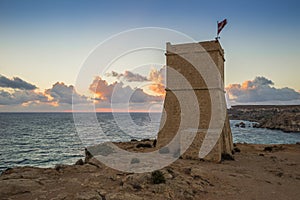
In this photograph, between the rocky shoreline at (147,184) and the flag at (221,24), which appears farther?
the flag at (221,24)

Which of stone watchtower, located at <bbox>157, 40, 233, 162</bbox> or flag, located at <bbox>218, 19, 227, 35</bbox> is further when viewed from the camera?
Answer: flag, located at <bbox>218, 19, 227, 35</bbox>

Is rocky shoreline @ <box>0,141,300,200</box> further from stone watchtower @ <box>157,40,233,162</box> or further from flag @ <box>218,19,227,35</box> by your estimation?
flag @ <box>218,19,227,35</box>

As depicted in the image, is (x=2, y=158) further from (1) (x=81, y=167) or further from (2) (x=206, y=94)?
(2) (x=206, y=94)

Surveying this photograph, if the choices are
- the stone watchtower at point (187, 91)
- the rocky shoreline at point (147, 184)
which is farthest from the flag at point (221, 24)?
the rocky shoreline at point (147, 184)

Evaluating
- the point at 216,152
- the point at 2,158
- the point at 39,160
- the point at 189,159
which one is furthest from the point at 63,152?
the point at 216,152

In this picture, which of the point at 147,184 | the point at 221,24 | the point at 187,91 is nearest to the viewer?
the point at 147,184

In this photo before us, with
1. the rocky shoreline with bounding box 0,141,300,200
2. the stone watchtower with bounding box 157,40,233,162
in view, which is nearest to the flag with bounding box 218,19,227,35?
the stone watchtower with bounding box 157,40,233,162

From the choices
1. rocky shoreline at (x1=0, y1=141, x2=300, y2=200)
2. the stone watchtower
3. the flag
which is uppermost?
the flag

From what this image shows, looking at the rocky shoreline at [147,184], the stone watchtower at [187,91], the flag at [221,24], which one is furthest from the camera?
the flag at [221,24]

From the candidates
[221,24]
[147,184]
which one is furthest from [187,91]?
[147,184]

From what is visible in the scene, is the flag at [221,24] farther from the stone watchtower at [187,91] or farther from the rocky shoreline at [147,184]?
the rocky shoreline at [147,184]

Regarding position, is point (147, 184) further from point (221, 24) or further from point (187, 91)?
point (221, 24)

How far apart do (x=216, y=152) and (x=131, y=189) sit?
9419 millimetres

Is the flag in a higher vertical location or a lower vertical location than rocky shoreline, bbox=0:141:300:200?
higher
